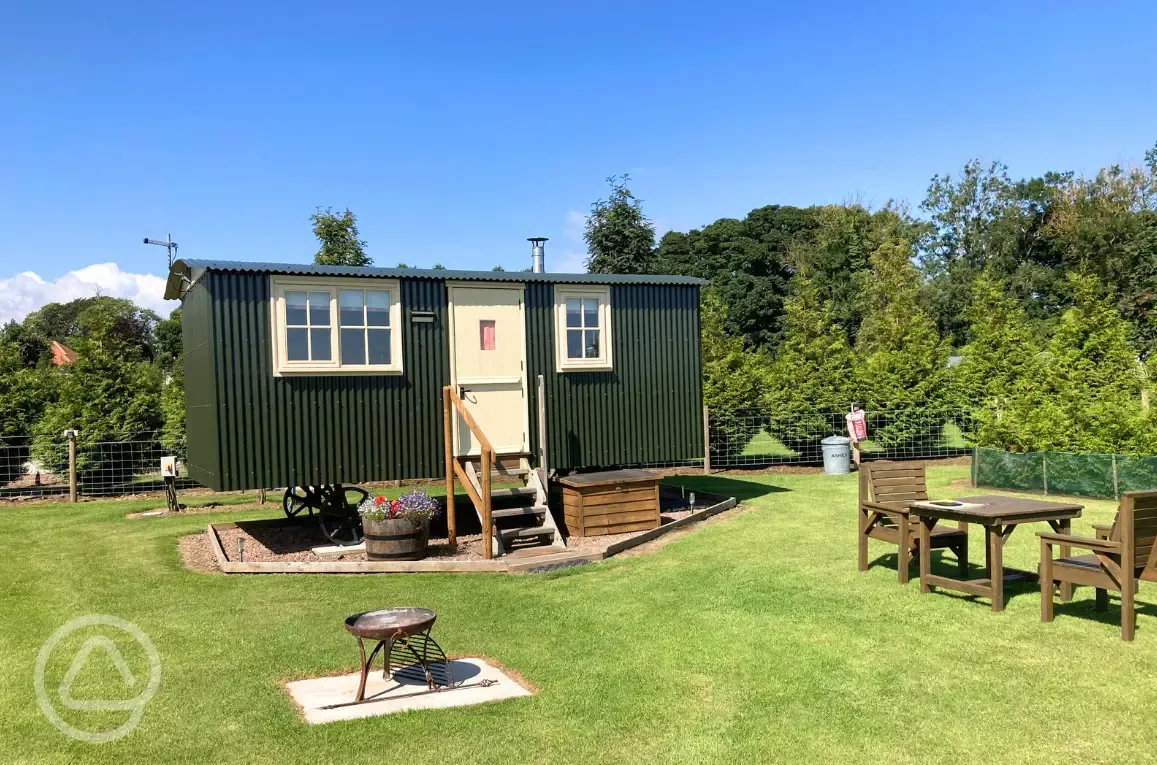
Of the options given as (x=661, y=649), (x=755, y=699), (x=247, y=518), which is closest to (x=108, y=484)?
(x=247, y=518)

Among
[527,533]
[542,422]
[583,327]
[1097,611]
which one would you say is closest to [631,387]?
[583,327]

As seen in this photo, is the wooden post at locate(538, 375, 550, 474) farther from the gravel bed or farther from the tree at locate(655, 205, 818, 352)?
the tree at locate(655, 205, 818, 352)

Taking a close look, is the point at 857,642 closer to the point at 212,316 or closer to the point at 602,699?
the point at 602,699

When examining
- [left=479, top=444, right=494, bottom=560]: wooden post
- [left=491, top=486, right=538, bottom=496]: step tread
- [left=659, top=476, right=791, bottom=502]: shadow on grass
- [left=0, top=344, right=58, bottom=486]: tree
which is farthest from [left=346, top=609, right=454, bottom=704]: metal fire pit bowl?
[left=0, top=344, right=58, bottom=486]: tree

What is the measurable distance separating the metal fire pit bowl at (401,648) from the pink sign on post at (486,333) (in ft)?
20.3

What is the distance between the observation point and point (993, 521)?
269 inches

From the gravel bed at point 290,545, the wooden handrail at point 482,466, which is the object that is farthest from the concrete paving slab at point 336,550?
the wooden handrail at point 482,466

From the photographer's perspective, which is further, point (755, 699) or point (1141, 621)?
point (1141, 621)

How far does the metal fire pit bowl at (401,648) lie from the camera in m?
5.17

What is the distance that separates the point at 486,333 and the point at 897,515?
6198 mm

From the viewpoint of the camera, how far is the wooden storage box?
37.4ft

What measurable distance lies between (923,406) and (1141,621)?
47.6ft

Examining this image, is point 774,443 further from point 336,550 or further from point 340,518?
point 336,550

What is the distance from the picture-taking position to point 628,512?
1168 centimetres
